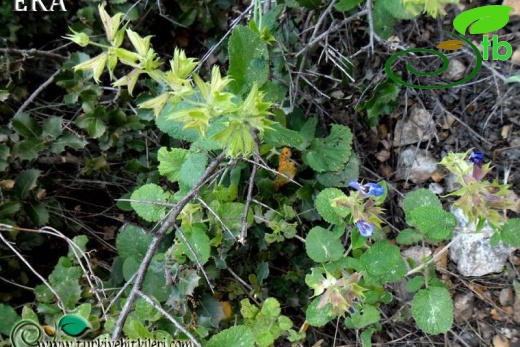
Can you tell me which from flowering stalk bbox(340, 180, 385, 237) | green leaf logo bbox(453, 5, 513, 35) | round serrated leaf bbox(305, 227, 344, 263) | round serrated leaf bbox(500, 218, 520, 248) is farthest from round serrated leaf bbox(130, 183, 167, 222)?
green leaf logo bbox(453, 5, 513, 35)

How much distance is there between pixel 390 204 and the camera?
1.85 m

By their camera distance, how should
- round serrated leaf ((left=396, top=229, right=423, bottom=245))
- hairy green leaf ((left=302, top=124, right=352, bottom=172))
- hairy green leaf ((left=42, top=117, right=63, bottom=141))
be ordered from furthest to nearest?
hairy green leaf ((left=42, top=117, right=63, bottom=141)) → hairy green leaf ((left=302, top=124, right=352, bottom=172)) → round serrated leaf ((left=396, top=229, right=423, bottom=245))

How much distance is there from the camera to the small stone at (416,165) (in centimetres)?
181

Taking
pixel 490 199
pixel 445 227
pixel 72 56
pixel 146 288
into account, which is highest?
pixel 72 56

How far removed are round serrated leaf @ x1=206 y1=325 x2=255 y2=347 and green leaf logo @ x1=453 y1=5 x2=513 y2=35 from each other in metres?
1.13

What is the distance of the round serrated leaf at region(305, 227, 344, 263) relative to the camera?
1.43 metres

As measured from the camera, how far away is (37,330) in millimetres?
1490

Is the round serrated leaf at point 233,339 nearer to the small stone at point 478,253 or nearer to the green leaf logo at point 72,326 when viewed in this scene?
the green leaf logo at point 72,326

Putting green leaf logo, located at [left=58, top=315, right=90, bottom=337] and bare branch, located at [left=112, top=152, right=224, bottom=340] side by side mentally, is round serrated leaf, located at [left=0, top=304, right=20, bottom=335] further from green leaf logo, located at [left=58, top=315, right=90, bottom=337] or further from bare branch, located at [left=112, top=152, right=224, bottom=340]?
bare branch, located at [left=112, top=152, right=224, bottom=340]

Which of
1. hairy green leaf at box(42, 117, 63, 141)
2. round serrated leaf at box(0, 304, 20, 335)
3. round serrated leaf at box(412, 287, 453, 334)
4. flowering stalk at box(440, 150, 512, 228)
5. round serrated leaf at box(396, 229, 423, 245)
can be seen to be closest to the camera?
flowering stalk at box(440, 150, 512, 228)

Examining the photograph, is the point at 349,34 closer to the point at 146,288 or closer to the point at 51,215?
the point at 146,288

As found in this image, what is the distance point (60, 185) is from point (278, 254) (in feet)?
2.91

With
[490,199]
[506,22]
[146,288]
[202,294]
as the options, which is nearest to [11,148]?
[146,288]
